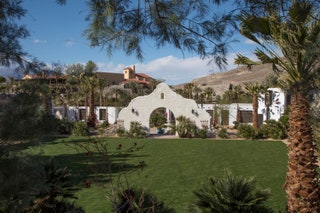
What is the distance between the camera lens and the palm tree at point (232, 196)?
584cm

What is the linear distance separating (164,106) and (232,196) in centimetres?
1897

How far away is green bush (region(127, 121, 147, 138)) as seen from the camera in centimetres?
2397

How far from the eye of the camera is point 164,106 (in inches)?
976

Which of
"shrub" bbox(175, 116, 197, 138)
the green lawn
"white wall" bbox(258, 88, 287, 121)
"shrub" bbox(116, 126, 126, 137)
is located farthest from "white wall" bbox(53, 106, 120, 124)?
"white wall" bbox(258, 88, 287, 121)

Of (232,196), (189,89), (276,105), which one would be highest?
(189,89)

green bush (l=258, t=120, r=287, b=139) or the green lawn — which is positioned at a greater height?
green bush (l=258, t=120, r=287, b=139)

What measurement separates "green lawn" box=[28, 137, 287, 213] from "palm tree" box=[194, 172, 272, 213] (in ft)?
4.06

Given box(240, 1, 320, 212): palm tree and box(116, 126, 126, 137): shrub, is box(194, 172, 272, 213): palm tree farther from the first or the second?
box(116, 126, 126, 137): shrub

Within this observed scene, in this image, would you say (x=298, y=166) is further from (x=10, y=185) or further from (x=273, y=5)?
(x=10, y=185)

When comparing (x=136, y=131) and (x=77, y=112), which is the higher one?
(x=77, y=112)

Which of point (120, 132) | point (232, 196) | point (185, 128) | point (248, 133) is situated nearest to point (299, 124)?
point (232, 196)

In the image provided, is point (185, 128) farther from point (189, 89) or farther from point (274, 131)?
point (189, 89)

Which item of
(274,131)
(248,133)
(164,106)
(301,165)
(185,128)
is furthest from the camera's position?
(164,106)

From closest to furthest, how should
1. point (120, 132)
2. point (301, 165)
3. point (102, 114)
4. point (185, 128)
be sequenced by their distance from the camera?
point (301, 165) → point (185, 128) → point (120, 132) → point (102, 114)
